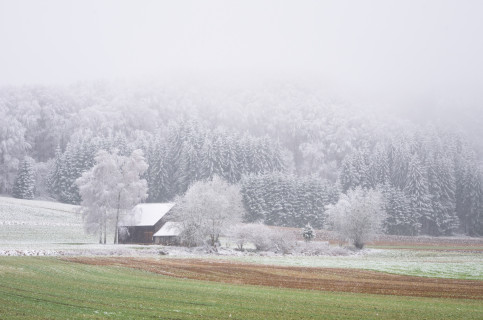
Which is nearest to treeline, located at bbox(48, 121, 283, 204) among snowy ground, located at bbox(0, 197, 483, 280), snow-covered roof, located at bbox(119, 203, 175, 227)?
snowy ground, located at bbox(0, 197, 483, 280)

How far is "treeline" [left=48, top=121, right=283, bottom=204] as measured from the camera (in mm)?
113750

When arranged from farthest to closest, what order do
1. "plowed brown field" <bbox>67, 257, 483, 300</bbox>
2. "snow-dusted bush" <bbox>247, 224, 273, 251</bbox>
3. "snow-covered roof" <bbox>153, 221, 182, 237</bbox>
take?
"snow-covered roof" <bbox>153, 221, 182, 237</bbox> → "snow-dusted bush" <bbox>247, 224, 273, 251</bbox> → "plowed brown field" <bbox>67, 257, 483, 300</bbox>

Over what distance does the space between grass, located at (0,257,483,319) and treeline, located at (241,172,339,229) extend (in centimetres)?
7498

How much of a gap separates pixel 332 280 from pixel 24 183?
9864 cm

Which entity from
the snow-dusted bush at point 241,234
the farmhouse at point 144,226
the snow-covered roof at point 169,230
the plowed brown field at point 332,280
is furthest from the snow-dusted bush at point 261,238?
the plowed brown field at point 332,280

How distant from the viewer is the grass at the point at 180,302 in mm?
15469

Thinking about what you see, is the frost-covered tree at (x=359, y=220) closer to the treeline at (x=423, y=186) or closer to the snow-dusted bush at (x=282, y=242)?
the snow-dusted bush at (x=282, y=242)

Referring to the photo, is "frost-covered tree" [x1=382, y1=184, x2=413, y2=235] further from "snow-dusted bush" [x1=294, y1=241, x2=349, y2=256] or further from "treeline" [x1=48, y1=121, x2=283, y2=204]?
"snow-dusted bush" [x1=294, y1=241, x2=349, y2=256]

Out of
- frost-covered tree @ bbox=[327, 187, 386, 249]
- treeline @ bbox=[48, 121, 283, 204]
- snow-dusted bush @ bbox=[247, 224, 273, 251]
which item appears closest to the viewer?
snow-dusted bush @ bbox=[247, 224, 273, 251]

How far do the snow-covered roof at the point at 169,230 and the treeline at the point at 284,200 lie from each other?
98.5ft

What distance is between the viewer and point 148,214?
257 feet

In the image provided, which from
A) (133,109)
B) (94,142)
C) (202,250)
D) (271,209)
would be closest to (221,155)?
(271,209)

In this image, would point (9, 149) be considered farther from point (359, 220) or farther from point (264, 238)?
point (359, 220)

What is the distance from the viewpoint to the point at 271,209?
102 m
